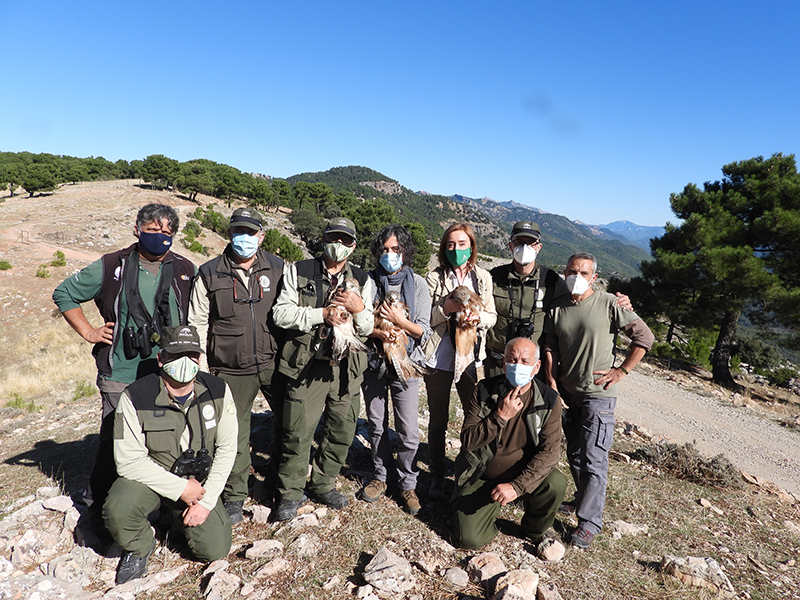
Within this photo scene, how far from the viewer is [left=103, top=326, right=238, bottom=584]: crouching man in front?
9.62 ft

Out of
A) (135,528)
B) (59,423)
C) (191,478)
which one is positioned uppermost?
(191,478)

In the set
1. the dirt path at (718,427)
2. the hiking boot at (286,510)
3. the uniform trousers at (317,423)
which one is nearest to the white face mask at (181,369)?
the uniform trousers at (317,423)

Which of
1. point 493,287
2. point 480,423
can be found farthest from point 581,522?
point 493,287

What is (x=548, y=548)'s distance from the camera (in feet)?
10.8

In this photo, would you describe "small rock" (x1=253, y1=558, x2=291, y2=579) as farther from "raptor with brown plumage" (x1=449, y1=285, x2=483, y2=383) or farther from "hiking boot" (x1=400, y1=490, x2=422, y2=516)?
"raptor with brown plumage" (x1=449, y1=285, x2=483, y2=383)

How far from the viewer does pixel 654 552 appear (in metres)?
3.55

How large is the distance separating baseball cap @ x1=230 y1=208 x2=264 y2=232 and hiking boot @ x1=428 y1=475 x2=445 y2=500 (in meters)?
2.95

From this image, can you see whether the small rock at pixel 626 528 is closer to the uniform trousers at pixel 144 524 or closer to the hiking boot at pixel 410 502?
the hiking boot at pixel 410 502

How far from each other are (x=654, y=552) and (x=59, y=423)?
796cm

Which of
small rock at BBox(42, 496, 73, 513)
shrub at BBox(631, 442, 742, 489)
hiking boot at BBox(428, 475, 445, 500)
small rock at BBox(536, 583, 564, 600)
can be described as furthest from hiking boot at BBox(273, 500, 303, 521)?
shrub at BBox(631, 442, 742, 489)

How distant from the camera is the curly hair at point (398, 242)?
3607 mm

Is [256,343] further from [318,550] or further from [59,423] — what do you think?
[59,423]

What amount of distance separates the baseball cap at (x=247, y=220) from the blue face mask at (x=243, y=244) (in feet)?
0.26

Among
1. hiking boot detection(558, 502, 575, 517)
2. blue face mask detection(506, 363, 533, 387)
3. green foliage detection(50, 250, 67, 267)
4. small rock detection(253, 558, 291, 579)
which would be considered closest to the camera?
small rock detection(253, 558, 291, 579)
